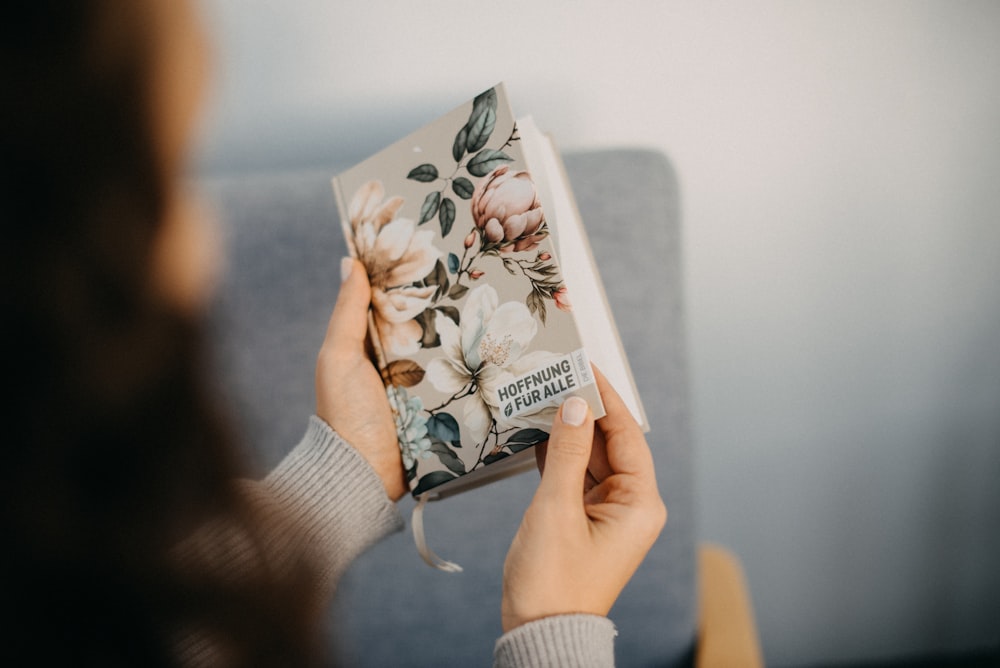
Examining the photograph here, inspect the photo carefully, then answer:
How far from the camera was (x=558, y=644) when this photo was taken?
1.44 feet

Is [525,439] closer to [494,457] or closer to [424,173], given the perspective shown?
[494,457]

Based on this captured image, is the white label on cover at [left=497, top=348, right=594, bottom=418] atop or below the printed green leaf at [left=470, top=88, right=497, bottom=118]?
below

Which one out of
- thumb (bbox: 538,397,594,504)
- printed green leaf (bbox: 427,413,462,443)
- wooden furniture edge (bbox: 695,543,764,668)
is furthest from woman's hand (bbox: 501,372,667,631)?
wooden furniture edge (bbox: 695,543,764,668)

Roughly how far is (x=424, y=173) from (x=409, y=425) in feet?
0.77

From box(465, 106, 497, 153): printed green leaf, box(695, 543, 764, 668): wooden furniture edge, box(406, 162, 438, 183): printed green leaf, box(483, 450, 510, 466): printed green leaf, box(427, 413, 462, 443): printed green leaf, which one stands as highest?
box(465, 106, 497, 153): printed green leaf

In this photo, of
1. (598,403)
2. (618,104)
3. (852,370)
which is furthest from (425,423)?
(852,370)

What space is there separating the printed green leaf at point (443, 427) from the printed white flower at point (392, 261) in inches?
2.7

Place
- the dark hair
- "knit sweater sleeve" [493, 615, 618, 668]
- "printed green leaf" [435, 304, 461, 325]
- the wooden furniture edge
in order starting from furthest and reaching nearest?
1. the wooden furniture edge
2. "printed green leaf" [435, 304, 461, 325]
3. "knit sweater sleeve" [493, 615, 618, 668]
4. the dark hair

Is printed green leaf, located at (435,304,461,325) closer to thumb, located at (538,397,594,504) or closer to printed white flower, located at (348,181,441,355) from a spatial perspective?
printed white flower, located at (348,181,441,355)

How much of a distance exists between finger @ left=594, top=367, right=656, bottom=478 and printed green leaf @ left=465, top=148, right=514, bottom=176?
0.62 ft

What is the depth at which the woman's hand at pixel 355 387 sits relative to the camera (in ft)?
1.95

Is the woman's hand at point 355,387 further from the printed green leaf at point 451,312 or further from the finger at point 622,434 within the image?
the finger at point 622,434

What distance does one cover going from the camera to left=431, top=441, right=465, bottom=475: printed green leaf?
0.55m

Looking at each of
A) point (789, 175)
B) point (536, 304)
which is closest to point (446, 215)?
point (536, 304)
